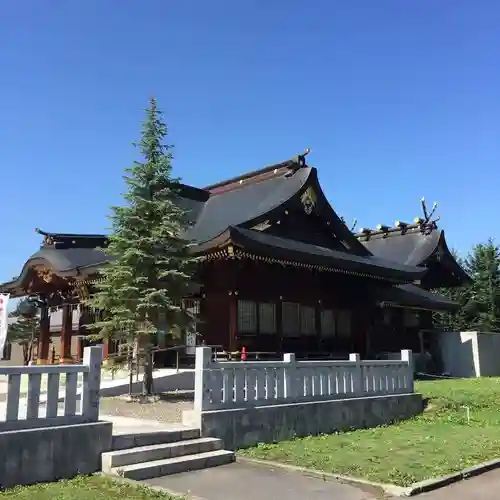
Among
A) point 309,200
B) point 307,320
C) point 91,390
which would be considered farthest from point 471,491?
point 309,200

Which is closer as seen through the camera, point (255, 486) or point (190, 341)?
point (255, 486)

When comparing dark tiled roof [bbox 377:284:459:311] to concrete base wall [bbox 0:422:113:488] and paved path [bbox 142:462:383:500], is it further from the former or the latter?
concrete base wall [bbox 0:422:113:488]

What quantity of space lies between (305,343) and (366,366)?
23.9 ft

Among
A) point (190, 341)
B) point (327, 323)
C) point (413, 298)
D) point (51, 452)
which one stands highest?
point (413, 298)

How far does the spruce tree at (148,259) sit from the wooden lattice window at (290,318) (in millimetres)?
6689

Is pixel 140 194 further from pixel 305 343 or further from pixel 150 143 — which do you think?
pixel 305 343

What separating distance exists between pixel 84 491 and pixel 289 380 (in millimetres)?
5292

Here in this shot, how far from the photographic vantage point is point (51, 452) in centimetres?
715

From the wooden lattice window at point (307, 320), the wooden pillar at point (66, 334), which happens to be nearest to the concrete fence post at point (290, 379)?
the wooden lattice window at point (307, 320)

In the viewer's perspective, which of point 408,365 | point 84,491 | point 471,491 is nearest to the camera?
point 84,491

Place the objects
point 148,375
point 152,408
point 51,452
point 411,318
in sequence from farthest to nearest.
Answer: point 411,318 → point 148,375 → point 152,408 → point 51,452

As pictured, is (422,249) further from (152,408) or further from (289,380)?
(152,408)

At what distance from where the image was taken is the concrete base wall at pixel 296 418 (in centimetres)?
939

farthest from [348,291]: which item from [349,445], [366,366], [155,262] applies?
[349,445]
